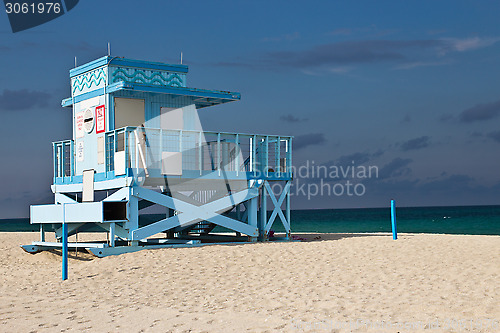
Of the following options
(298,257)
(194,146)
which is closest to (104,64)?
(194,146)

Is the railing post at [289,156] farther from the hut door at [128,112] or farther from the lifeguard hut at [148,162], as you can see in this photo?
the hut door at [128,112]

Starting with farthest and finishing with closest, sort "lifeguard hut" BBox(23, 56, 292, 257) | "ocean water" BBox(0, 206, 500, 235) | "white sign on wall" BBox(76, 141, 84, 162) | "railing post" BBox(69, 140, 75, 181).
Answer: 1. "ocean water" BBox(0, 206, 500, 235)
2. "railing post" BBox(69, 140, 75, 181)
3. "white sign on wall" BBox(76, 141, 84, 162)
4. "lifeguard hut" BBox(23, 56, 292, 257)

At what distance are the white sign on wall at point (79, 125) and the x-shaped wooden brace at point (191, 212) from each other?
402cm

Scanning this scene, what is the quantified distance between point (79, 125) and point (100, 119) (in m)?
1.40

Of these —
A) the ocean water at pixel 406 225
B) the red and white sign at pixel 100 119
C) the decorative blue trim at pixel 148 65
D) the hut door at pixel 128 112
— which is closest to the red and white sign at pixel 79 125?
the red and white sign at pixel 100 119

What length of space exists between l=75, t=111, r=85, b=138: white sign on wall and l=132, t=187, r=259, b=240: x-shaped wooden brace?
158 inches

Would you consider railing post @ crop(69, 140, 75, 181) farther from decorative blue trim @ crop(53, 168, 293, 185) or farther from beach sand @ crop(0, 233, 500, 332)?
beach sand @ crop(0, 233, 500, 332)

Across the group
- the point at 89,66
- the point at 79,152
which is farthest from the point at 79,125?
the point at 89,66

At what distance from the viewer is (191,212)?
17.9 metres

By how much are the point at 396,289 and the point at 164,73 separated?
11087 mm

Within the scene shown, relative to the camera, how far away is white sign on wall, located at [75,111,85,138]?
19594mm

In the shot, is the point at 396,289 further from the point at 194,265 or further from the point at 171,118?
the point at 171,118

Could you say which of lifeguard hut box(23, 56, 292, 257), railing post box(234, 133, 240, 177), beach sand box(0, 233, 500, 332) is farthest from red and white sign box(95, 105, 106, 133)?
beach sand box(0, 233, 500, 332)

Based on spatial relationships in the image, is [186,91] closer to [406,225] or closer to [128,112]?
[128,112]
